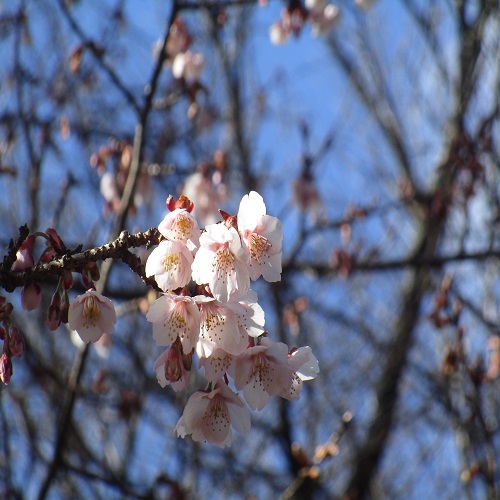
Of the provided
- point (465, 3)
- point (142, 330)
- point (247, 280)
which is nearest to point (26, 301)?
point (247, 280)

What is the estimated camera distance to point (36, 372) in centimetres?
409

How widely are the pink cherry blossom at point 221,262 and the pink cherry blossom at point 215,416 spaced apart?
1.03 ft

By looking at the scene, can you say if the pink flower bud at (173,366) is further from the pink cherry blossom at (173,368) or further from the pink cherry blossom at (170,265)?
the pink cherry blossom at (170,265)

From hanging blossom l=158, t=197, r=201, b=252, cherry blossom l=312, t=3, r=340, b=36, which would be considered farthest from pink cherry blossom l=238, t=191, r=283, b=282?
cherry blossom l=312, t=3, r=340, b=36

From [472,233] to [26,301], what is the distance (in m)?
4.62

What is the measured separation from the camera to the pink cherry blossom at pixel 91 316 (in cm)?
157

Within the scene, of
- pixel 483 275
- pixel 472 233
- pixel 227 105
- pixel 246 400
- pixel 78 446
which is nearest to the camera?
pixel 246 400

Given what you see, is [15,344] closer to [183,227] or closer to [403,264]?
[183,227]

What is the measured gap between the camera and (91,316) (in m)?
1.60

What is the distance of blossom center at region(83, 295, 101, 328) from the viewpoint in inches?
61.9

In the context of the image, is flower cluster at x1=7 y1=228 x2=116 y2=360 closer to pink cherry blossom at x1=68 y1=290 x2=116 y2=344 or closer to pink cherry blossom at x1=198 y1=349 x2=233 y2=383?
pink cherry blossom at x1=68 y1=290 x2=116 y2=344

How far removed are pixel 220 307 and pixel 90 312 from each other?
0.34 m

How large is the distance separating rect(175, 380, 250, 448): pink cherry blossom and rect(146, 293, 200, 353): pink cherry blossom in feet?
0.60

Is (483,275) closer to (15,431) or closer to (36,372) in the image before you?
(36,372)
